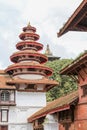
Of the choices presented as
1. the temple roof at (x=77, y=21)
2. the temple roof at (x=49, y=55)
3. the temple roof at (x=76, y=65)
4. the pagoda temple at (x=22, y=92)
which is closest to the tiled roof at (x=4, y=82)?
the pagoda temple at (x=22, y=92)

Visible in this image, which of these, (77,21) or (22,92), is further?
(22,92)

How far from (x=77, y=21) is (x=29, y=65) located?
2370 centimetres

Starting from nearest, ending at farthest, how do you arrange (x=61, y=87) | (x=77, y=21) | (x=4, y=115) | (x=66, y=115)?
(x=77, y=21) < (x=66, y=115) < (x=4, y=115) < (x=61, y=87)

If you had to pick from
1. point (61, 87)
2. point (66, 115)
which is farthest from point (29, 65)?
point (61, 87)

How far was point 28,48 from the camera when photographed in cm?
4378

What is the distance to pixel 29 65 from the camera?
40.4 metres

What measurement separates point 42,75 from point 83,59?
23.0 m

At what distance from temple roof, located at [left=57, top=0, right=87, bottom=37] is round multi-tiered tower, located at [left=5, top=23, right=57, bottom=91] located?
72.1 ft

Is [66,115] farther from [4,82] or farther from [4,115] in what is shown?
[4,82]

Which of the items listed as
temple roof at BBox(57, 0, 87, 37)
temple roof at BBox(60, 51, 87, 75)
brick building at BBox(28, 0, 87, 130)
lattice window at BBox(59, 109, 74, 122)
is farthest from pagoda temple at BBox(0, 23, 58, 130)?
temple roof at BBox(57, 0, 87, 37)

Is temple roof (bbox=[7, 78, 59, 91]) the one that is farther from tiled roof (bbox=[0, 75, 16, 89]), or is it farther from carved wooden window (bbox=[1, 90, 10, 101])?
carved wooden window (bbox=[1, 90, 10, 101])

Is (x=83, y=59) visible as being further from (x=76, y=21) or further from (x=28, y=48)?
(x=28, y=48)

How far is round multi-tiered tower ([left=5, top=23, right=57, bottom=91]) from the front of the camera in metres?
40.5

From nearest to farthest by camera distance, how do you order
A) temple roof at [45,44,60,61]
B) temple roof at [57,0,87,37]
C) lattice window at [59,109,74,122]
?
temple roof at [57,0,87,37]
lattice window at [59,109,74,122]
temple roof at [45,44,60,61]
